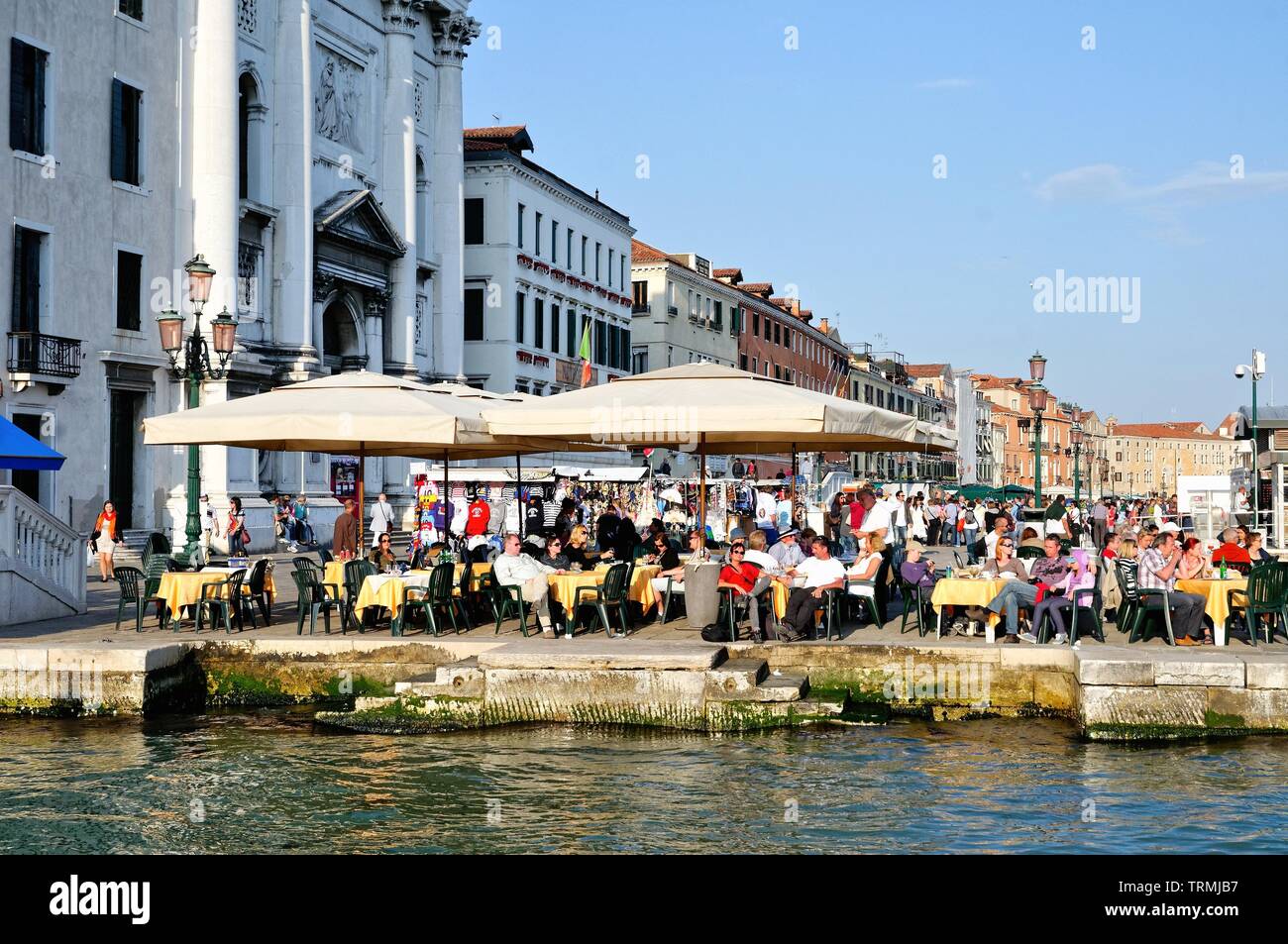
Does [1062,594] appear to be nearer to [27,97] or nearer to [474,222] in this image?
[27,97]

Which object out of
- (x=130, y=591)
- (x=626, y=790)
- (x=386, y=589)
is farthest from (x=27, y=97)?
(x=626, y=790)

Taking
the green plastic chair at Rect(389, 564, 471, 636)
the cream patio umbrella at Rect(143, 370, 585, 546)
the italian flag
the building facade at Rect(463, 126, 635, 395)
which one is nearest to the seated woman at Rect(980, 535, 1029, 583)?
the cream patio umbrella at Rect(143, 370, 585, 546)

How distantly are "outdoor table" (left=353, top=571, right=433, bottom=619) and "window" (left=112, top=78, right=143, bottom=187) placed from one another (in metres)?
18.0

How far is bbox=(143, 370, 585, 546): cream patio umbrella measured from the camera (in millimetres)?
13477

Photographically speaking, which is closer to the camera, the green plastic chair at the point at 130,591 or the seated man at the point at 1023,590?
the seated man at the point at 1023,590

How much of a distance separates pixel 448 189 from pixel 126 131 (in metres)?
15.4

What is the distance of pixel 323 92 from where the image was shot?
3662 cm

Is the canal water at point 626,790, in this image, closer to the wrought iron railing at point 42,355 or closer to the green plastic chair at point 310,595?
the green plastic chair at point 310,595

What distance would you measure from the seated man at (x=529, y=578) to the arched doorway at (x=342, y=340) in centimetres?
2533

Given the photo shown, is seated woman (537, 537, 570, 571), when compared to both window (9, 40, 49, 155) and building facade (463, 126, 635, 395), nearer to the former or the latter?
window (9, 40, 49, 155)

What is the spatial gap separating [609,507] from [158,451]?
11228mm

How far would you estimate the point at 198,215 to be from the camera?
30.3 m

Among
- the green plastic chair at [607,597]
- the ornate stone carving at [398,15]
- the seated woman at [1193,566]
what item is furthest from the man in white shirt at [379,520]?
the seated woman at [1193,566]

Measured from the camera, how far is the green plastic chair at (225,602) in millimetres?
13906
